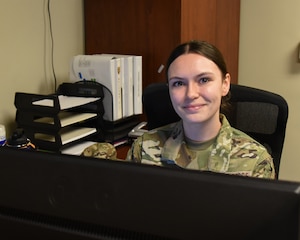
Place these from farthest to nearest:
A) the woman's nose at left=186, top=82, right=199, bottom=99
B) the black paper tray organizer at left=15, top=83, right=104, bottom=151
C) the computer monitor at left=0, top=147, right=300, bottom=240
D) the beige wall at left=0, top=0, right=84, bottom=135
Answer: the beige wall at left=0, top=0, right=84, bottom=135 < the black paper tray organizer at left=15, top=83, right=104, bottom=151 < the woman's nose at left=186, top=82, right=199, bottom=99 < the computer monitor at left=0, top=147, right=300, bottom=240

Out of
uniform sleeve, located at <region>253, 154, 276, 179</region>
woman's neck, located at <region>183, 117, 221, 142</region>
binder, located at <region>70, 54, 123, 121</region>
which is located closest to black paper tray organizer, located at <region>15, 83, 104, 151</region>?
binder, located at <region>70, 54, 123, 121</region>

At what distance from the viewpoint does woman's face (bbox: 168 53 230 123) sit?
109cm

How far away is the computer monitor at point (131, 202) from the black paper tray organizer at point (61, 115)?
111cm

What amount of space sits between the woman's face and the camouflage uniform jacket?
0.29 feet

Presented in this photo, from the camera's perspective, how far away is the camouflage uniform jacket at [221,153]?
1155mm

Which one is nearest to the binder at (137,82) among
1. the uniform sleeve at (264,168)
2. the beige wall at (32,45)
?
the beige wall at (32,45)

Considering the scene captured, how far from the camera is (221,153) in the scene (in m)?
1.17

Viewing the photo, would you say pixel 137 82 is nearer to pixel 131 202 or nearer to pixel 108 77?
pixel 108 77

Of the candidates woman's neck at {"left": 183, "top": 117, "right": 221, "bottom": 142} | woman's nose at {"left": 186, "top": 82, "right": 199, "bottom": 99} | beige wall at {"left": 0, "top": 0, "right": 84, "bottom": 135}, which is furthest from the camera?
beige wall at {"left": 0, "top": 0, "right": 84, "bottom": 135}

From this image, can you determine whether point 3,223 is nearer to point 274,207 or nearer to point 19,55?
point 274,207

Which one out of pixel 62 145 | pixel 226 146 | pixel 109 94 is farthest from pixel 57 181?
pixel 109 94

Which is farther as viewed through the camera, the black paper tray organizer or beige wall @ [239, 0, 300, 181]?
beige wall @ [239, 0, 300, 181]

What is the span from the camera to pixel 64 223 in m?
0.54

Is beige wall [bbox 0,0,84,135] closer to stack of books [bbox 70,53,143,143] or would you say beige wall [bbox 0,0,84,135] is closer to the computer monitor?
stack of books [bbox 70,53,143,143]
